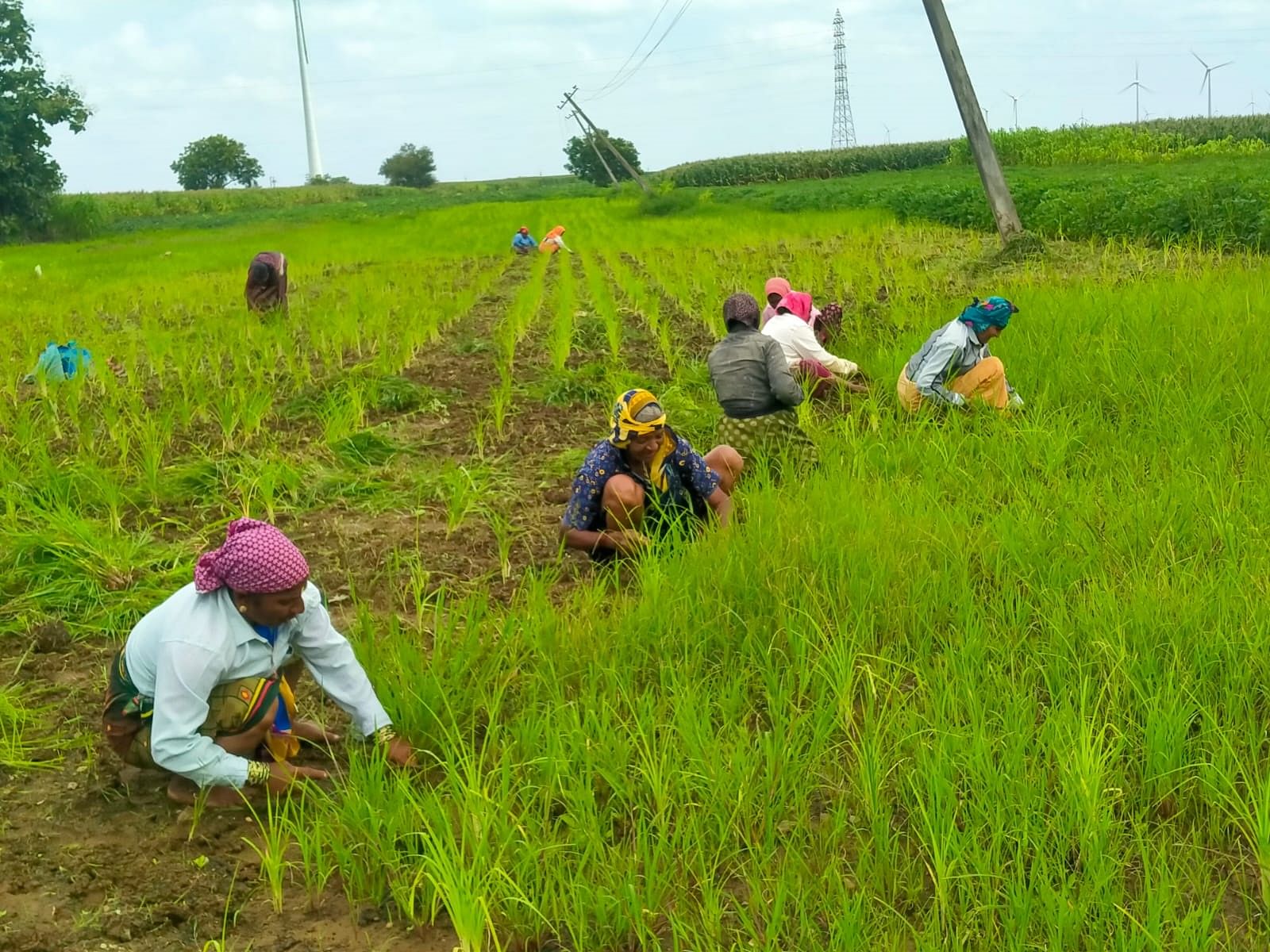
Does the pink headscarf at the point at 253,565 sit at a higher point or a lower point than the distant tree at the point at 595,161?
lower

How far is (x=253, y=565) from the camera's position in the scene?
255 centimetres

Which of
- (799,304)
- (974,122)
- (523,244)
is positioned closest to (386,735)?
(799,304)

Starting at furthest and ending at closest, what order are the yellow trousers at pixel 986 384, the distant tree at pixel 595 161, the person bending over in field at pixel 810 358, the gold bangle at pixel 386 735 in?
the distant tree at pixel 595 161 < the person bending over in field at pixel 810 358 < the yellow trousers at pixel 986 384 < the gold bangle at pixel 386 735

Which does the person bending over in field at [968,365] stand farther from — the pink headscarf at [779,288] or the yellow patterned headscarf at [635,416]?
the yellow patterned headscarf at [635,416]

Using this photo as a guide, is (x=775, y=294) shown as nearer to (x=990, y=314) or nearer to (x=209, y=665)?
(x=990, y=314)

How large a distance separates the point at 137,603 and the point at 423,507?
1.41 metres

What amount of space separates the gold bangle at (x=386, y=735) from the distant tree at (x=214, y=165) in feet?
249

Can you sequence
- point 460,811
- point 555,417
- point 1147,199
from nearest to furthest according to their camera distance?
point 460,811 < point 555,417 < point 1147,199

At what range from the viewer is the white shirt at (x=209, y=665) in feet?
8.54

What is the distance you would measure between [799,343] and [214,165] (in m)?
75.0

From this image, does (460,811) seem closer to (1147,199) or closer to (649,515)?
(649,515)

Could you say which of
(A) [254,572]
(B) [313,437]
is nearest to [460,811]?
(A) [254,572]

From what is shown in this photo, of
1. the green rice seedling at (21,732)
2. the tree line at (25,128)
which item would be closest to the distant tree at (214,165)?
the tree line at (25,128)

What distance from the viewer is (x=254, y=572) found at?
2.55 meters
